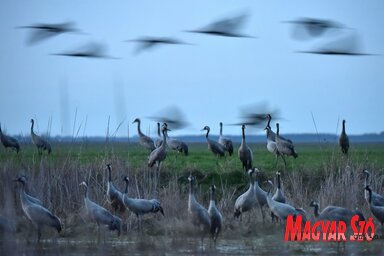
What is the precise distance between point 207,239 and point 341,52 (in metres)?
9.09

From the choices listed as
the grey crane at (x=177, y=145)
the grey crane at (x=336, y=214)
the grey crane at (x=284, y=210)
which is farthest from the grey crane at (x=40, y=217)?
the grey crane at (x=177, y=145)

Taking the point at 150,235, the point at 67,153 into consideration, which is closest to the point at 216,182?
the point at 67,153

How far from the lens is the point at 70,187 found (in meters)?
13.3

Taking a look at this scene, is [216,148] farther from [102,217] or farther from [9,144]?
[102,217]

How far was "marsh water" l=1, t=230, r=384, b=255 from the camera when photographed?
24.6 ft

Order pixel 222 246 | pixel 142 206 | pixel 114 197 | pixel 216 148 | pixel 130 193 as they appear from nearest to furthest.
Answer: pixel 222 246 → pixel 142 206 → pixel 114 197 → pixel 130 193 → pixel 216 148

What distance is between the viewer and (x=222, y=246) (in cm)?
1030

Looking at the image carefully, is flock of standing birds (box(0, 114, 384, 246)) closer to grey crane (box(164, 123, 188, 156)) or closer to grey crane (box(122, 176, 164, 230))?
grey crane (box(122, 176, 164, 230))

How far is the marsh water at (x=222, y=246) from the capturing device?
7.50m

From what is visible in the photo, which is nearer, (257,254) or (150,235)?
(257,254)

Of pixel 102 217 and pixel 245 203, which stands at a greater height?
pixel 245 203

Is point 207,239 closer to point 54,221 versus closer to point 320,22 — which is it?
point 54,221

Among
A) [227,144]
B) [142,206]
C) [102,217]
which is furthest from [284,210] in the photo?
[227,144]

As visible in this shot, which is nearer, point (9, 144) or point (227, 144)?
point (9, 144)
